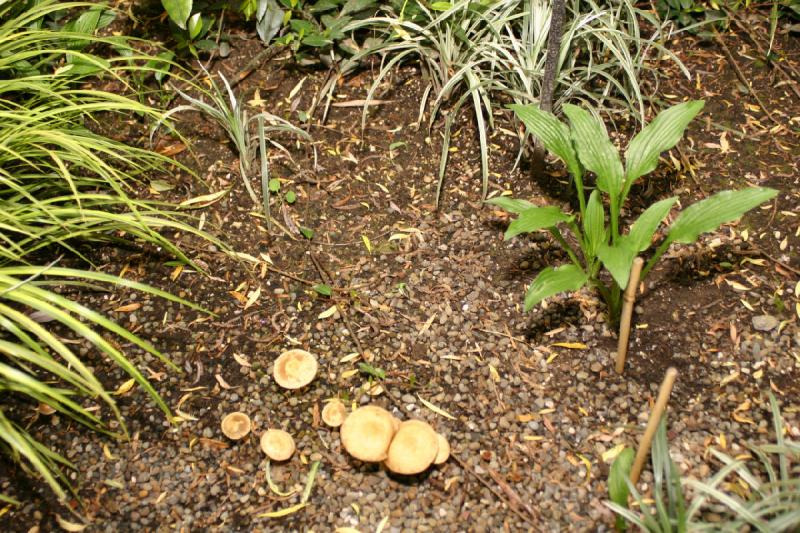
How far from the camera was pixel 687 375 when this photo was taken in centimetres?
211

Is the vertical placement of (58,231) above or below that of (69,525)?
above

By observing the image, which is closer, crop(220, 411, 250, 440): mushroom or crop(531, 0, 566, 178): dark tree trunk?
crop(220, 411, 250, 440): mushroom

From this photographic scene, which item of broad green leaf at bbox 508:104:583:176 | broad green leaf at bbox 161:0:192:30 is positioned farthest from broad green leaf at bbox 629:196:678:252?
broad green leaf at bbox 161:0:192:30

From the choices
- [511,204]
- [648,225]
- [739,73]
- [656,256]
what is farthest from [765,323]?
[739,73]

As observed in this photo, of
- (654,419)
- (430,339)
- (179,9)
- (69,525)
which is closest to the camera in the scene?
(654,419)

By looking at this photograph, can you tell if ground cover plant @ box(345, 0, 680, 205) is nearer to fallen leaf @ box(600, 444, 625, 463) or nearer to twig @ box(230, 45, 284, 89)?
twig @ box(230, 45, 284, 89)

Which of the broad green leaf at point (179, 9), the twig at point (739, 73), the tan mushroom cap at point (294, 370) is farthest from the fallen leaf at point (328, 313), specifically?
the twig at point (739, 73)

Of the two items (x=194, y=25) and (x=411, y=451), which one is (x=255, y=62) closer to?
(x=194, y=25)

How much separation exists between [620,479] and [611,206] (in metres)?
0.76

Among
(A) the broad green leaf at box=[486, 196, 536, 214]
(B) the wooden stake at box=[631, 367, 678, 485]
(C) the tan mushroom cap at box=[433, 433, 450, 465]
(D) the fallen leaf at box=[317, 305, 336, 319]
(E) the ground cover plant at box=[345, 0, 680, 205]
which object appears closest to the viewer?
(B) the wooden stake at box=[631, 367, 678, 485]

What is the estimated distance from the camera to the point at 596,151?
2.08 meters

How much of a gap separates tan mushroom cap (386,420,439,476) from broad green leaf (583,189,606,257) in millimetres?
749

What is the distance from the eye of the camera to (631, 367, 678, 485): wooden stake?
5.24 feet

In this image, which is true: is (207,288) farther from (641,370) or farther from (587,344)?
(641,370)
